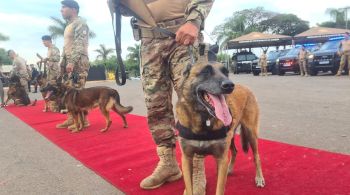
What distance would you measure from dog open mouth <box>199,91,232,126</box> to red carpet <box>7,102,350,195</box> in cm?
89

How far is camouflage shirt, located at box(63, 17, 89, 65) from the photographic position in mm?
6738

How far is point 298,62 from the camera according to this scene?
2014 cm

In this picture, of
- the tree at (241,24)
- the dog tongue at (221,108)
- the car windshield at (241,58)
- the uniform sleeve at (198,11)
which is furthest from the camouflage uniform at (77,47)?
the tree at (241,24)

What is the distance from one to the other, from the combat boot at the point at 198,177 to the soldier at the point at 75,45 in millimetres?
4178

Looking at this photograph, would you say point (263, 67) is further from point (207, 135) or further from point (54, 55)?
point (207, 135)

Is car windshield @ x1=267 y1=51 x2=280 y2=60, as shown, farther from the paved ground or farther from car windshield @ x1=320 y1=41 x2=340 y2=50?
the paved ground

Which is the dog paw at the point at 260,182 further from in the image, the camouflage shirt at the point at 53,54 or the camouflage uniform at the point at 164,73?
the camouflage shirt at the point at 53,54

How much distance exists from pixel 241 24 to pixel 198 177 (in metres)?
54.4

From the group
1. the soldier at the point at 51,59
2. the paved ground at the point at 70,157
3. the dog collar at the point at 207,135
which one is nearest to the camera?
the dog collar at the point at 207,135

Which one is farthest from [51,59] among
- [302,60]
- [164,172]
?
[302,60]

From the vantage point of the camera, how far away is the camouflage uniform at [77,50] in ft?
22.1

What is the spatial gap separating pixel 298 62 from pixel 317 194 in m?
18.4

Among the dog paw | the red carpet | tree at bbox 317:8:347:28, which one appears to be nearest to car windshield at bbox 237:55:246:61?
the red carpet

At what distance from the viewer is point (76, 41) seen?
6.75 meters
